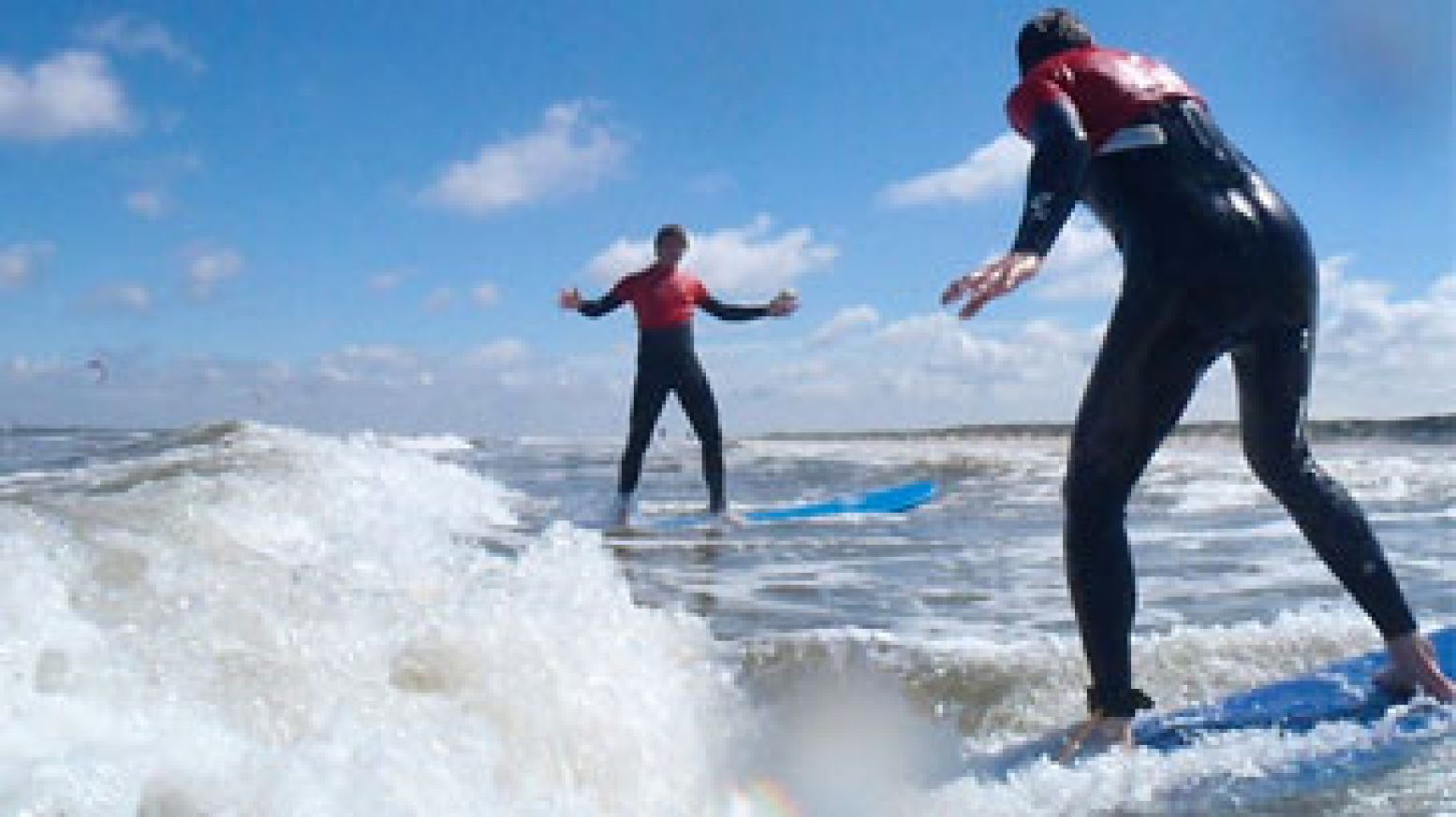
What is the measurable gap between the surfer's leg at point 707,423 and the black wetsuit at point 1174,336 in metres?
5.83

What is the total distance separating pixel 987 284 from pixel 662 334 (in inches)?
248

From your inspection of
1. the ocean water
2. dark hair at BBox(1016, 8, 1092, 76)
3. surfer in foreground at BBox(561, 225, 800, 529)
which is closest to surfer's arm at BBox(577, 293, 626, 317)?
surfer in foreground at BBox(561, 225, 800, 529)

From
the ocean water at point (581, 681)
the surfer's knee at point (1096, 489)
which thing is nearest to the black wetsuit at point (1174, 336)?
the surfer's knee at point (1096, 489)

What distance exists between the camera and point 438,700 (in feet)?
9.27

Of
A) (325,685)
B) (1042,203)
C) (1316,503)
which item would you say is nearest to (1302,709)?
(1316,503)

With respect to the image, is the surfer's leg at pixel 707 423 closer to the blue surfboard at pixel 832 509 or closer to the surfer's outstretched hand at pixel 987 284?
the blue surfboard at pixel 832 509

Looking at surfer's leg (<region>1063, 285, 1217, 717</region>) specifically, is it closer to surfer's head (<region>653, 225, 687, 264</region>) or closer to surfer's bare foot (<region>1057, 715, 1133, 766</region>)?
surfer's bare foot (<region>1057, 715, 1133, 766</region>)

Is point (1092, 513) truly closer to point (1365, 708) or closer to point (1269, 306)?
point (1269, 306)

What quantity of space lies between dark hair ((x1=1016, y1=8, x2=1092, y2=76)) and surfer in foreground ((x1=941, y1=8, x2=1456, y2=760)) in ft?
0.06

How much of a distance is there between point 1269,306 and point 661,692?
179cm

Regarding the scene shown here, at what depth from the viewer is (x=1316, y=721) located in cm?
323

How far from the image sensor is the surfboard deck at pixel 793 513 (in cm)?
830

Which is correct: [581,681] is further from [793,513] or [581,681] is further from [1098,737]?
[793,513]

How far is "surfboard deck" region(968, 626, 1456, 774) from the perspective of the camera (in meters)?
2.90
